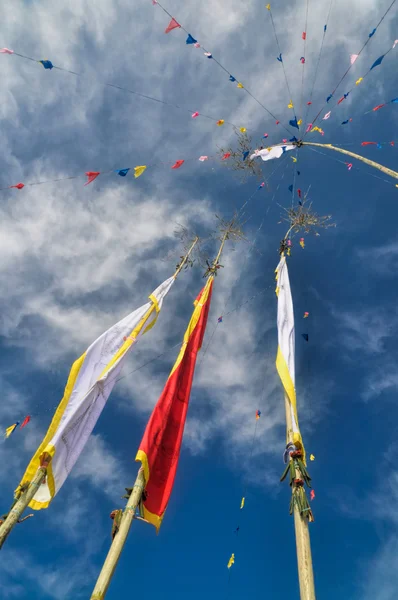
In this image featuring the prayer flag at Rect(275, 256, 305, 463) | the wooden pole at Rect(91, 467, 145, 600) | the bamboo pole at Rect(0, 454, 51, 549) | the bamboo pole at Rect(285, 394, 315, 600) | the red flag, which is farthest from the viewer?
the bamboo pole at Rect(0, 454, 51, 549)

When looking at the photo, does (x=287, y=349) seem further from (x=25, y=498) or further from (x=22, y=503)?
(x=22, y=503)

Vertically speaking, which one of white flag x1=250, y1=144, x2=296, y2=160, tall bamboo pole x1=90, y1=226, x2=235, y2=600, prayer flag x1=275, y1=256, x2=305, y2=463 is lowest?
tall bamboo pole x1=90, y1=226, x2=235, y2=600

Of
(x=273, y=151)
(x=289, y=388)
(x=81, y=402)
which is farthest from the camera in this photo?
(x=273, y=151)

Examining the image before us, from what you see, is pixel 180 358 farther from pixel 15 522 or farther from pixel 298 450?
pixel 15 522

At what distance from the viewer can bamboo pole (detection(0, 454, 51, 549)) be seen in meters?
8.38

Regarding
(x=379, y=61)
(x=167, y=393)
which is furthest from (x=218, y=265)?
(x=379, y=61)

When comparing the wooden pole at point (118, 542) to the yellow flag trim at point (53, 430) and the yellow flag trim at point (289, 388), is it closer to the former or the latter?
the yellow flag trim at point (53, 430)

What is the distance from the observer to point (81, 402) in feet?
31.1

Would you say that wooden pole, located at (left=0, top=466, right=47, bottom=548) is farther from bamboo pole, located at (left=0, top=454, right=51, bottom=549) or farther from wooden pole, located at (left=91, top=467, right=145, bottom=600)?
wooden pole, located at (left=91, top=467, right=145, bottom=600)

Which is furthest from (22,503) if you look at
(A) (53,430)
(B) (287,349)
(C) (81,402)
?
(B) (287,349)

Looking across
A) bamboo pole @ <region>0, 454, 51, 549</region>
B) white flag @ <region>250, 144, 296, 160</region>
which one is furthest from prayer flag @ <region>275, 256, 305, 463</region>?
bamboo pole @ <region>0, 454, 51, 549</region>

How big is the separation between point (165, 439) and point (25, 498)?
351 cm

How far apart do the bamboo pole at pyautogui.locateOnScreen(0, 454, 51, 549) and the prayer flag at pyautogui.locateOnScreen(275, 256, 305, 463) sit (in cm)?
579

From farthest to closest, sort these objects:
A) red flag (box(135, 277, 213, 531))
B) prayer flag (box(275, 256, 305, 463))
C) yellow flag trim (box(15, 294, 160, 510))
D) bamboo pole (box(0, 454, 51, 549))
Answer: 1. yellow flag trim (box(15, 294, 160, 510))
2. bamboo pole (box(0, 454, 51, 549))
3. red flag (box(135, 277, 213, 531))
4. prayer flag (box(275, 256, 305, 463))
